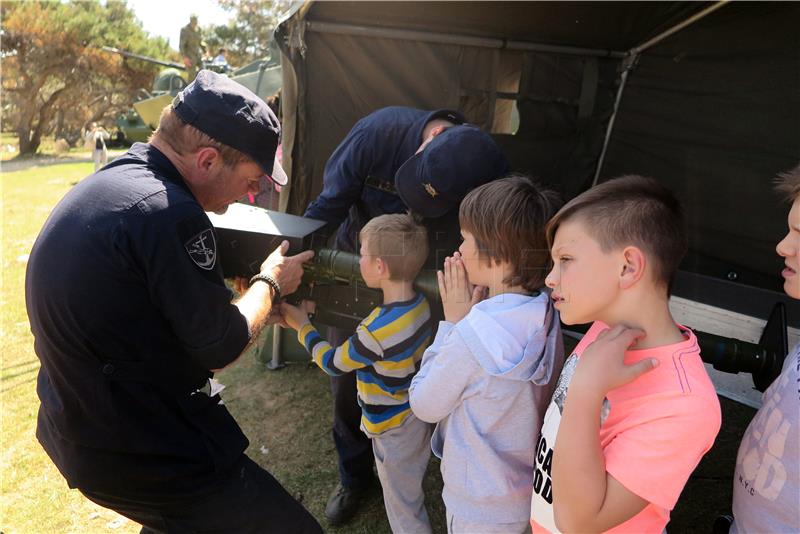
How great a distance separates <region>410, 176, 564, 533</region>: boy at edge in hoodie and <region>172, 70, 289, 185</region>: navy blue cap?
69 centimetres

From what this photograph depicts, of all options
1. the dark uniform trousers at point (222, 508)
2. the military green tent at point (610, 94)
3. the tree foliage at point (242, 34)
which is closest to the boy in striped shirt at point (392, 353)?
the dark uniform trousers at point (222, 508)

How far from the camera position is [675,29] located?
3.95 metres

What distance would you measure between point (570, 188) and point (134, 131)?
19973mm

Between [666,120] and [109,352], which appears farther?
[666,120]

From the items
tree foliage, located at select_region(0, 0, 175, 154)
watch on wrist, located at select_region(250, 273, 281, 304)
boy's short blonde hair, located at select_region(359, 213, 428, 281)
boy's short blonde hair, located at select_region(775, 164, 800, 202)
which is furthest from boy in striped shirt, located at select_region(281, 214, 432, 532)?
tree foliage, located at select_region(0, 0, 175, 154)

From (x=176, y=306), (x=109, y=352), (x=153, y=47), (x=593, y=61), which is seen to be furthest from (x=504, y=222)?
(x=153, y=47)

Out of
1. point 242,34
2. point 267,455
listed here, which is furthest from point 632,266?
point 242,34

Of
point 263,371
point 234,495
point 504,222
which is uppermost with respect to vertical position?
point 504,222

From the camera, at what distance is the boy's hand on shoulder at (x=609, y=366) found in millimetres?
1125

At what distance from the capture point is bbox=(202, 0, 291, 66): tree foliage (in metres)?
35.2

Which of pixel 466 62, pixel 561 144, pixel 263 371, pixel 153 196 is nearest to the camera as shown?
pixel 153 196

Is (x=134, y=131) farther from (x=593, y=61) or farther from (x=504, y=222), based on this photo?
(x=504, y=222)

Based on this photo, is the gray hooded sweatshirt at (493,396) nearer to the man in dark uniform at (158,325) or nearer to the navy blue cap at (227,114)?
the man in dark uniform at (158,325)

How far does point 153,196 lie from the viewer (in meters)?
1.47
